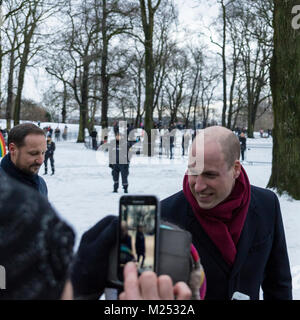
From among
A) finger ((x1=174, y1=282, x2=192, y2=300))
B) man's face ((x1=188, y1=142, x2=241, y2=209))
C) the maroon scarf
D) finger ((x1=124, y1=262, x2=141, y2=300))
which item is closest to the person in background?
finger ((x1=124, y1=262, x2=141, y2=300))

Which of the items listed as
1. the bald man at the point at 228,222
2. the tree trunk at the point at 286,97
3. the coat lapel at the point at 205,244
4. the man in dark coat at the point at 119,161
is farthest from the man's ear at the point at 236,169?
the man in dark coat at the point at 119,161

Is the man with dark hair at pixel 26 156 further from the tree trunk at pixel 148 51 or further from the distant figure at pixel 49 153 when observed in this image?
the tree trunk at pixel 148 51

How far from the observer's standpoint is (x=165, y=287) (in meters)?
0.85

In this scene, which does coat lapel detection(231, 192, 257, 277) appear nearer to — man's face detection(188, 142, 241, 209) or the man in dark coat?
man's face detection(188, 142, 241, 209)

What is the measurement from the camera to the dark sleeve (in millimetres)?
2295

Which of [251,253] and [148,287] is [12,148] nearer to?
[251,253]

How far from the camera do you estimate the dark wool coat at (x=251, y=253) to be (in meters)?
1.99

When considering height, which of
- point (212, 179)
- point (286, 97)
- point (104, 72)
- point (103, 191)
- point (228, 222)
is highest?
point (104, 72)

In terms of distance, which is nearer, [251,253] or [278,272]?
[251,253]

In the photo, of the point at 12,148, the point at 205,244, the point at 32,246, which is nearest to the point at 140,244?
the point at 32,246

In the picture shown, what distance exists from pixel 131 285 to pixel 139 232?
12 cm

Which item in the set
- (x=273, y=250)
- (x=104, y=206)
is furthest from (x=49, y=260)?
(x=104, y=206)
